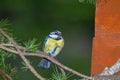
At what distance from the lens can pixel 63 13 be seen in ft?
10.4

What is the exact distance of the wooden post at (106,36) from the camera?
1607mm

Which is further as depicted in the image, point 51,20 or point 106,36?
point 51,20

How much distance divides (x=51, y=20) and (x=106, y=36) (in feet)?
5.34

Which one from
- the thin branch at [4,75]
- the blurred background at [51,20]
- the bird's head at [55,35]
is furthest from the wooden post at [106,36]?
the blurred background at [51,20]

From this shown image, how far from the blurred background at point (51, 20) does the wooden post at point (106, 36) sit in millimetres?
1391

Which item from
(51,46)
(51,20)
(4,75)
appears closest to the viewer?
(4,75)

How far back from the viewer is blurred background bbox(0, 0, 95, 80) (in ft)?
10.1

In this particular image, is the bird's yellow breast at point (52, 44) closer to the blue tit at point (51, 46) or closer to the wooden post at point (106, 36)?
the blue tit at point (51, 46)

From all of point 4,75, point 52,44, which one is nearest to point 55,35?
point 52,44

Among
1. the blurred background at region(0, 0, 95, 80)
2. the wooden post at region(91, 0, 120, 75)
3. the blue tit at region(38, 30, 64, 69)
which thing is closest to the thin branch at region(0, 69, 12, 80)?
the blue tit at region(38, 30, 64, 69)

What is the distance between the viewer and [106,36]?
63.7 inches

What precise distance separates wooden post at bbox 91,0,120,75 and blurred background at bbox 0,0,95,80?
139 cm

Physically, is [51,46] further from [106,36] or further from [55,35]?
[106,36]

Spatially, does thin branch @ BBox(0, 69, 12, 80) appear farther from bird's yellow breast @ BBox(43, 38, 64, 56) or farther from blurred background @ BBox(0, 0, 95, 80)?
blurred background @ BBox(0, 0, 95, 80)
